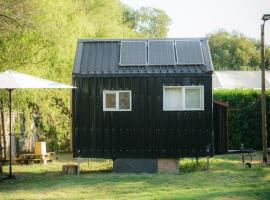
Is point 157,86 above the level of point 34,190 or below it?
above

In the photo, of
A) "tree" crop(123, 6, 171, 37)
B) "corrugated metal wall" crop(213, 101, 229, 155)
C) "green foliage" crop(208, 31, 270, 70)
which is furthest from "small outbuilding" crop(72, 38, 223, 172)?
"green foliage" crop(208, 31, 270, 70)

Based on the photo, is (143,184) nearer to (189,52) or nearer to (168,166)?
(168,166)

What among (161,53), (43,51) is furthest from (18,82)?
(161,53)

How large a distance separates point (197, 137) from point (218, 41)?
65.4 m

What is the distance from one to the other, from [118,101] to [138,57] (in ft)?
5.89

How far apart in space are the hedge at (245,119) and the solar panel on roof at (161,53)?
768cm

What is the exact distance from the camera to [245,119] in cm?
2392

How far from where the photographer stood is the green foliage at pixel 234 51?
246ft

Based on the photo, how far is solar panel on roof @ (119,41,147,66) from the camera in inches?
662

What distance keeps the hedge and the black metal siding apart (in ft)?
26.2

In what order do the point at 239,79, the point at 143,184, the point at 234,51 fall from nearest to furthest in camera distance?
the point at 143,184, the point at 239,79, the point at 234,51

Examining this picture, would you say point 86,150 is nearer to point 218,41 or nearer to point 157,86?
point 157,86

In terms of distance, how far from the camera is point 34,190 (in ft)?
41.9

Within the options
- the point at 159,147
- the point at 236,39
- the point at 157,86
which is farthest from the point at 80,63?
the point at 236,39
